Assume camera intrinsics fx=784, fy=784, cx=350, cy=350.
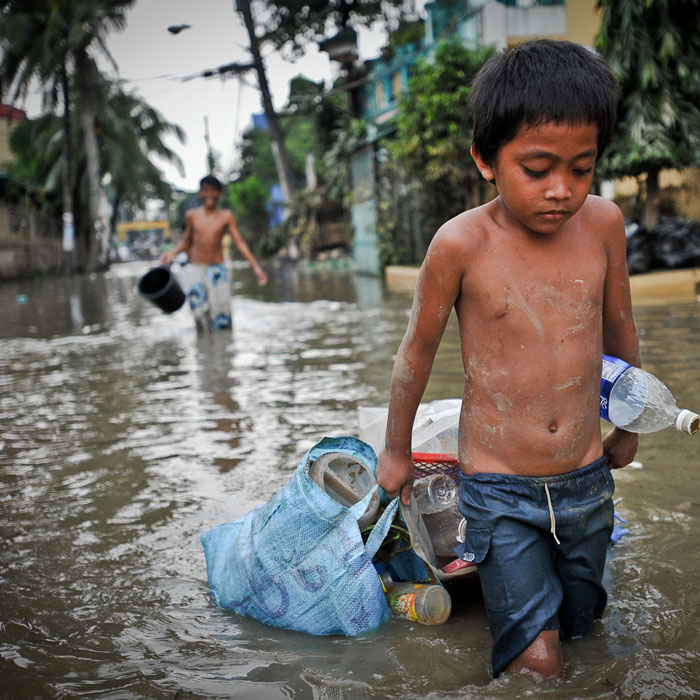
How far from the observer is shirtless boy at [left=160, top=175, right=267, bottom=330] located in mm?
8203

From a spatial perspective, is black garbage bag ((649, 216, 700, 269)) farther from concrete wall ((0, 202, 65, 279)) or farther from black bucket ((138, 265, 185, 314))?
concrete wall ((0, 202, 65, 279))

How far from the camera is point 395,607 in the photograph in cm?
226

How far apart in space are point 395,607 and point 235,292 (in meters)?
13.6

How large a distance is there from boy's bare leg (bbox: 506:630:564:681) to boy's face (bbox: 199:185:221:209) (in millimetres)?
6868

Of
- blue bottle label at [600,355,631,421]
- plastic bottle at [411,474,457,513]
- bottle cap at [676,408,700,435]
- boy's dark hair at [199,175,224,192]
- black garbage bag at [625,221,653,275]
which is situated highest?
boy's dark hair at [199,175,224,192]

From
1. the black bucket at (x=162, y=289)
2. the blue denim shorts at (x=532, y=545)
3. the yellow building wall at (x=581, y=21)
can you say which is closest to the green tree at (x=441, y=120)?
the yellow building wall at (x=581, y=21)

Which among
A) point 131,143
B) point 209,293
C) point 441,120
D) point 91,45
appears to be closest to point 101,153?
point 131,143

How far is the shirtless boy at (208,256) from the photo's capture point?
26.9 ft

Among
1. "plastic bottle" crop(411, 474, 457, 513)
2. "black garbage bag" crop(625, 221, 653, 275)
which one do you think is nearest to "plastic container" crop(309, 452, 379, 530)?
"plastic bottle" crop(411, 474, 457, 513)

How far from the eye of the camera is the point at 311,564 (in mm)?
2168

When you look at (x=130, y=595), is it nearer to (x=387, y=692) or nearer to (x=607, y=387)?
(x=387, y=692)

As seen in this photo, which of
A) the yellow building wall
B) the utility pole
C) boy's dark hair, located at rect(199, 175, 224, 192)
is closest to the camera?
boy's dark hair, located at rect(199, 175, 224, 192)

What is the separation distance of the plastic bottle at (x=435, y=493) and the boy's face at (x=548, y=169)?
35.4 inches

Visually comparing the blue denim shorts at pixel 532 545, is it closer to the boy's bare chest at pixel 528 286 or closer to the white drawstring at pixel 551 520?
the white drawstring at pixel 551 520
